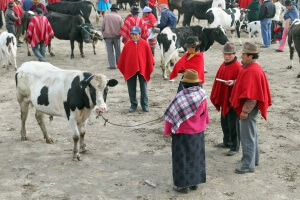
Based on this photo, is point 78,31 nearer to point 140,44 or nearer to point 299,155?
point 140,44

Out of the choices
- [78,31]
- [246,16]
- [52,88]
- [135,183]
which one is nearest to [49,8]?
[78,31]

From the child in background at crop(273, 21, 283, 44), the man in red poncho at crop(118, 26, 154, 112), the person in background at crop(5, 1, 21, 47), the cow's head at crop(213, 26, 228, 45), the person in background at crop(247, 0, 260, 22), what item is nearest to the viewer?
the man in red poncho at crop(118, 26, 154, 112)

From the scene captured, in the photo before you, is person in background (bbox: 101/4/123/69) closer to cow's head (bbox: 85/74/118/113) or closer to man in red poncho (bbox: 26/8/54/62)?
man in red poncho (bbox: 26/8/54/62)

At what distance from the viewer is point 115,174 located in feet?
21.0

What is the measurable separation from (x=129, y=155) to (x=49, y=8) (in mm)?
12505

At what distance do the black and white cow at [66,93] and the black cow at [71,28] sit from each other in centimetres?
667

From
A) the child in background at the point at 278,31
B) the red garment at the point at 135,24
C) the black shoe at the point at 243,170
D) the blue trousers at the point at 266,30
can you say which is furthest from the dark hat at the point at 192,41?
the child in background at the point at 278,31

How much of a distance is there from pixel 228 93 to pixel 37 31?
6945mm

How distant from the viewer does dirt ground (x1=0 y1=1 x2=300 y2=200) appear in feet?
19.3

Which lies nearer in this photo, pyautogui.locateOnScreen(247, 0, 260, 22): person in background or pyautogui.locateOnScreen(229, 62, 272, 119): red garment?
pyautogui.locateOnScreen(229, 62, 272, 119): red garment

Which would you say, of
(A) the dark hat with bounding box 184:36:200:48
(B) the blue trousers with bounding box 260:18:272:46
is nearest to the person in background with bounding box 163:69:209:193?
(A) the dark hat with bounding box 184:36:200:48

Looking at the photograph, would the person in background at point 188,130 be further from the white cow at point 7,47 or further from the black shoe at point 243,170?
the white cow at point 7,47

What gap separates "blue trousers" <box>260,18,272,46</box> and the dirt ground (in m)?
5.47

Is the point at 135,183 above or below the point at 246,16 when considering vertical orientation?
below
